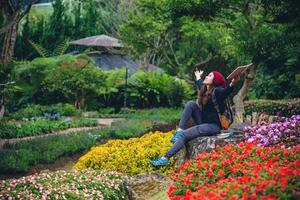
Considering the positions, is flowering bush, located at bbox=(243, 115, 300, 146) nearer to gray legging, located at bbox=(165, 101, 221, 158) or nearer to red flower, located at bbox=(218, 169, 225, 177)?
gray legging, located at bbox=(165, 101, 221, 158)

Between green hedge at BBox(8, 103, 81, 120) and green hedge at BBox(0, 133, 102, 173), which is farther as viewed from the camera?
green hedge at BBox(8, 103, 81, 120)

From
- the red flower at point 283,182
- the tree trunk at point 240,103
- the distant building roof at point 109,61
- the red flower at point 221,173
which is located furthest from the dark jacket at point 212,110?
the distant building roof at point 109,61

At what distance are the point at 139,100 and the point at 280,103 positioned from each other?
30.1 feet

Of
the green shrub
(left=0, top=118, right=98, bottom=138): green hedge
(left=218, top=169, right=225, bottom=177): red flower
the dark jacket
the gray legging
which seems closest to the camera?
(left=218, top=169, right=225, bottom=177): red flower

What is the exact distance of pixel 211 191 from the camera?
5.21 metres

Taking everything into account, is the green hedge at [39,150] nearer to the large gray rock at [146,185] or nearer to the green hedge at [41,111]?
the large gray rock at [146,185]

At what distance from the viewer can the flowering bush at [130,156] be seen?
9.45 meters

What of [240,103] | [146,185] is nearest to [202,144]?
[146,185]

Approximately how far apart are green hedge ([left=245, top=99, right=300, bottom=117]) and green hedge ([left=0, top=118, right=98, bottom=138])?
4.95m

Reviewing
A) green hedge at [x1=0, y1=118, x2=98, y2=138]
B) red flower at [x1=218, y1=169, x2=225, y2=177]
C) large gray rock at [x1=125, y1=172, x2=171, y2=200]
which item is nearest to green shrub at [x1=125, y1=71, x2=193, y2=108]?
green hedge at [x1=0, y1=118, x2=98, y2=138]

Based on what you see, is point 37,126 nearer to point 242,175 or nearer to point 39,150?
point 39,150

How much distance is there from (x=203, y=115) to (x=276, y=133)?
128cm

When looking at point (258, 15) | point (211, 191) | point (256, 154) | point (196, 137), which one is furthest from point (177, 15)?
point (211, 191)

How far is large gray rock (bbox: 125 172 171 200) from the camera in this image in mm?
8141
